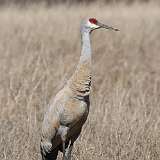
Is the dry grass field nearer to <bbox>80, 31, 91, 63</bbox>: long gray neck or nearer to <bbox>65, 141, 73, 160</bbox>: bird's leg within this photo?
<bbox>65, 141, 73, 160</bbox>: bird's leg

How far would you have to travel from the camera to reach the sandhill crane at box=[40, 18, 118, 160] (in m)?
4.46

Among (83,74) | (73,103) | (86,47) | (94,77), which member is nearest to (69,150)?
(73,103)

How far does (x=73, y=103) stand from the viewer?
4.46 meters

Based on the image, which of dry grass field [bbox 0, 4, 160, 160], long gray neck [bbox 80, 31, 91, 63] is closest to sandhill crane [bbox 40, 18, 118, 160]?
long gray neck [bbox 80, 31, 91, 63]

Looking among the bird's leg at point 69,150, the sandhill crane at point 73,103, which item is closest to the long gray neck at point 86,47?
the sandhill crane at point 73,103

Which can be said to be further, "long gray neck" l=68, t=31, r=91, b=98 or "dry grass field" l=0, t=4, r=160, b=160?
"dry grass field" l=0, t=4, r=160, b=160

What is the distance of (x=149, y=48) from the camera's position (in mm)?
9305

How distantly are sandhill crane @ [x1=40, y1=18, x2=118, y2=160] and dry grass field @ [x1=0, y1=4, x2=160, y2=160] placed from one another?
0.34 meters

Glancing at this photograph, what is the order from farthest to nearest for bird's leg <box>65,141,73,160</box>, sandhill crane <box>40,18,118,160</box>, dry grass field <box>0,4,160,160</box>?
dry grass field <box>0,4,160,160</box> → bird's leg <box>65,141,73,160</box> → sandhill crane <box>40,18,118,160</box>

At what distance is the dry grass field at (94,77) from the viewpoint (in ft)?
16.6

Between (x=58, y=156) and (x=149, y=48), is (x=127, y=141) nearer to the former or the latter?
(x=58, y=156)

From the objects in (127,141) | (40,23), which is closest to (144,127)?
(127,141)

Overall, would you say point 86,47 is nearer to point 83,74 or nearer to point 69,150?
point 83,74

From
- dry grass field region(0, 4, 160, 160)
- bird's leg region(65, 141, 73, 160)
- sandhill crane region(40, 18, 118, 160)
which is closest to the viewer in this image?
sandhill crane region(40, 18, 118, 160)
